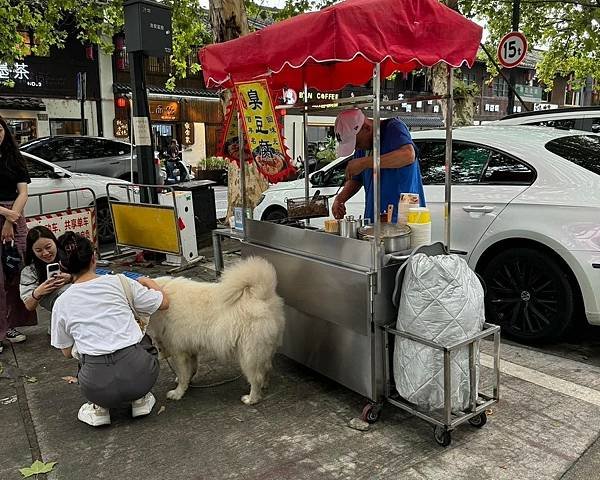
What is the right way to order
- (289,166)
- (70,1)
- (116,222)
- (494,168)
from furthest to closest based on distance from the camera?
(70,1) < (116,222) < (494,168) < (289,166)

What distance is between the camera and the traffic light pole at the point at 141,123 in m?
6.88

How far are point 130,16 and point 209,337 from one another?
4888mm

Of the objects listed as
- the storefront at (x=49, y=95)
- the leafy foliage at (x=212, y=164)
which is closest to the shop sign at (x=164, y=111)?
the storefront at (x=49, y=95)

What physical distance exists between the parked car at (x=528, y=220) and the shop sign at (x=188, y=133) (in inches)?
773

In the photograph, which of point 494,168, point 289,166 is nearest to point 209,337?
point 289,166

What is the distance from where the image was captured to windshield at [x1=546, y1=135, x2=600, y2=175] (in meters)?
4.40

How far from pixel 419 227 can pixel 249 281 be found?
112 cm

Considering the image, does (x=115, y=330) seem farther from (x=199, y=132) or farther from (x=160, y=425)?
(x=199, y=132)

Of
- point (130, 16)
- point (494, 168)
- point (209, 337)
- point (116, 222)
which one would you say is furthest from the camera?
point (116, 222)

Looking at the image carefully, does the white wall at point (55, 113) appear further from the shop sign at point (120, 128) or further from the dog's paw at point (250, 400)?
the dog's paw at point (250, 400)

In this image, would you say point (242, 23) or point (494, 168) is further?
point (242, 23)

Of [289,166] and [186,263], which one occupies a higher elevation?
[289,166]

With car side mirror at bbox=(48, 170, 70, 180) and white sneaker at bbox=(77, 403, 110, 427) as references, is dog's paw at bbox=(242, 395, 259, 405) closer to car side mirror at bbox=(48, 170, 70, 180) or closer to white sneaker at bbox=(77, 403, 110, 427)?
white sneaker at bbox=(77, 403, 110, 427)

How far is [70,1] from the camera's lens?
10.5 meters
